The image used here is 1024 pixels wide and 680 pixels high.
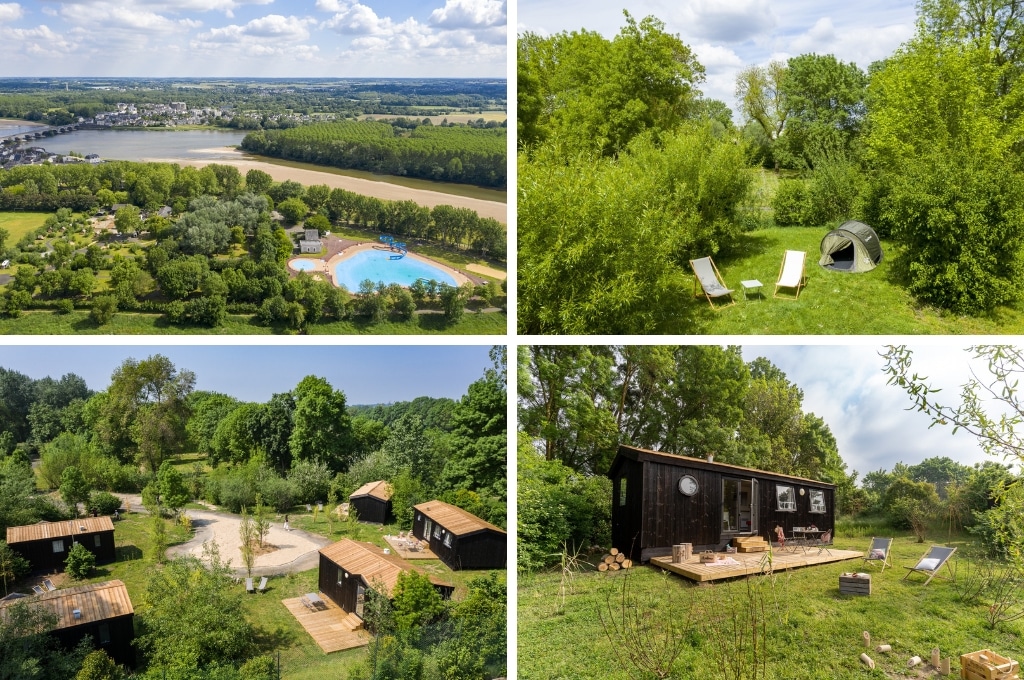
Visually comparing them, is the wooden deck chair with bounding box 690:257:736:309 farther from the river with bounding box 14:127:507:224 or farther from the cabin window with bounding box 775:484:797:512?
the river with bounding box 14:127:507:224

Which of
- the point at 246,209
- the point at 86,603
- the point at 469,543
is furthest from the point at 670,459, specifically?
the point at 86,603

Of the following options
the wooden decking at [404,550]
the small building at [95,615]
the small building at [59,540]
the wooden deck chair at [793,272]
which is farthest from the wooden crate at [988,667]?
the small building at [59,540]

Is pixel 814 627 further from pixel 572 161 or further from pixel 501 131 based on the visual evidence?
pixel 501 131

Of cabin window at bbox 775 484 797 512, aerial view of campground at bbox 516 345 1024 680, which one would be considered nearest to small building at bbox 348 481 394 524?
aerial view of campground at bbox 516 345 1024 680

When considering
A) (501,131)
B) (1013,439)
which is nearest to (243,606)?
(501,131)

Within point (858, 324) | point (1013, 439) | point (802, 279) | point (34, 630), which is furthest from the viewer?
point (802, 279)

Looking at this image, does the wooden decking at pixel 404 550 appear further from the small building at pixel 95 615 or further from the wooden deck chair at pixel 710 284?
the wooden deck chair at pixel 710 284
